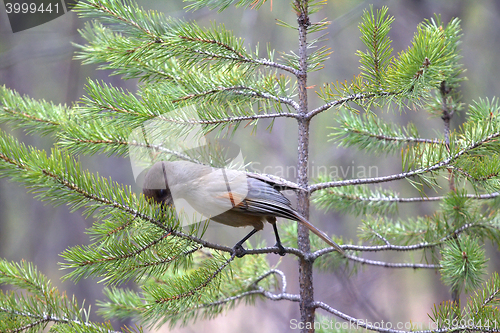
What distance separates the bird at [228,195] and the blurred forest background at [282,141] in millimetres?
2392

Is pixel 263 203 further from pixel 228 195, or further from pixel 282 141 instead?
pixel 282 141

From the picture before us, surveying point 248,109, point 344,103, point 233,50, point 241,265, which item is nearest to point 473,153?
point 344,103

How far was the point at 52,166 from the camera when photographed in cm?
103

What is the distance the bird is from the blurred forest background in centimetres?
239

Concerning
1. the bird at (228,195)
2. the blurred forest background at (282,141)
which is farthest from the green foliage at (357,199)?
the blurred forest background at (282,141)

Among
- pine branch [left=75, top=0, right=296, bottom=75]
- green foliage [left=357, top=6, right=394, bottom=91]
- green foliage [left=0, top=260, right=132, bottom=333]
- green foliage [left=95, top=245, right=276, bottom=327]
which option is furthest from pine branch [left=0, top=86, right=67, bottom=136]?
green foliage [left=357, top=6, right=394, bottom=91]

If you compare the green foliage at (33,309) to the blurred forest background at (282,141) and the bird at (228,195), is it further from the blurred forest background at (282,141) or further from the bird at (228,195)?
the blurred forest background at (282,141)

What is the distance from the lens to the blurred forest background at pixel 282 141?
3.85m

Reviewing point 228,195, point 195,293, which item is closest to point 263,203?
point 228,195

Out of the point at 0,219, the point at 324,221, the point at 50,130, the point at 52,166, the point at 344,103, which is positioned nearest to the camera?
the point at 52,166

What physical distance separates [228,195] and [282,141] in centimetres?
398

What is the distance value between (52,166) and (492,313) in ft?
5.26

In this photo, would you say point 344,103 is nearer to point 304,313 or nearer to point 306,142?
point 306,142

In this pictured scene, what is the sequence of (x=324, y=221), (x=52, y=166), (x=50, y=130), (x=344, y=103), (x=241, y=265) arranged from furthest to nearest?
(x=324, y=221)
(x=241, y=265)
(x=50, y=130)
(x=344, y=103)
(x=52, y=166)
